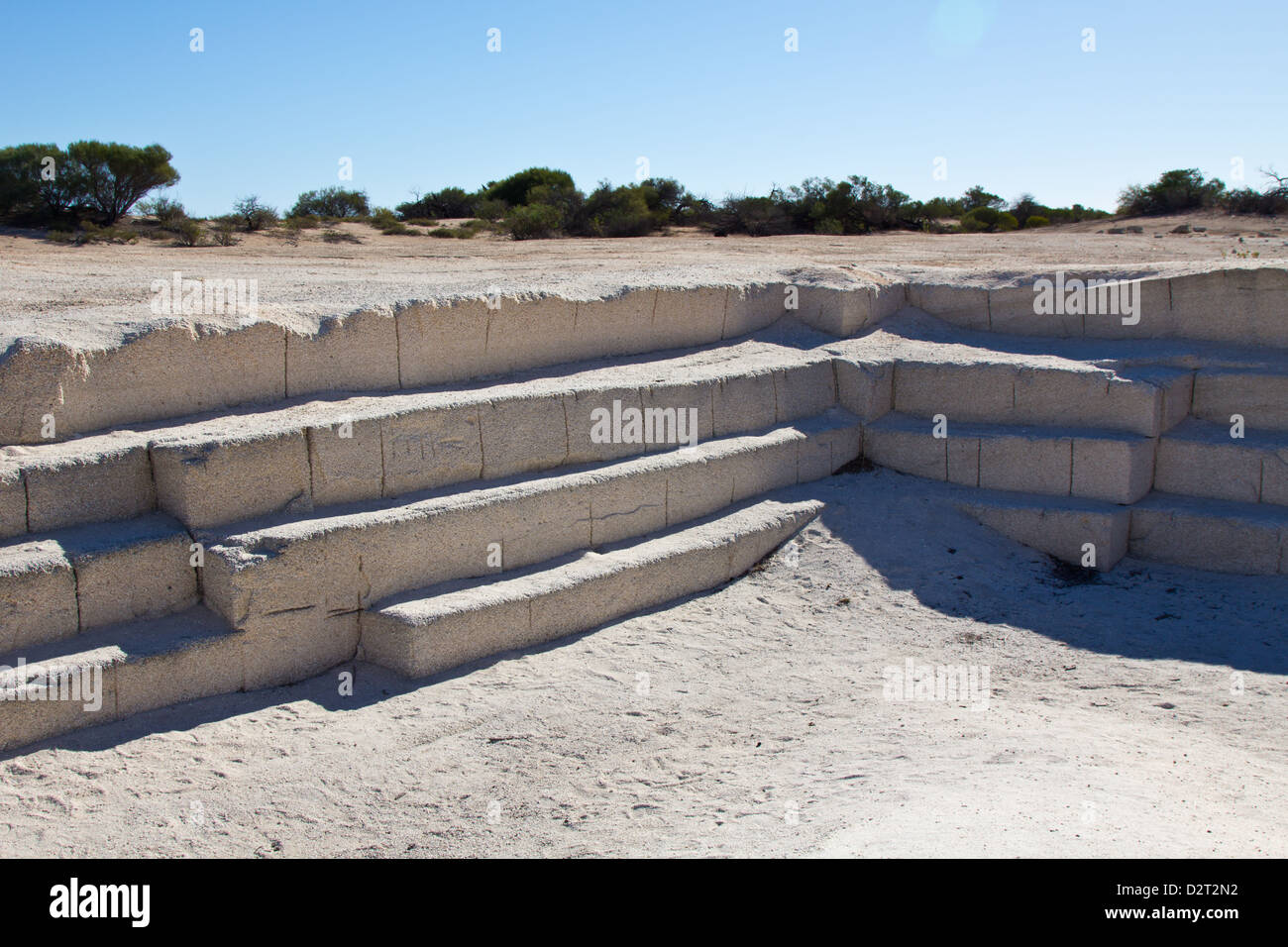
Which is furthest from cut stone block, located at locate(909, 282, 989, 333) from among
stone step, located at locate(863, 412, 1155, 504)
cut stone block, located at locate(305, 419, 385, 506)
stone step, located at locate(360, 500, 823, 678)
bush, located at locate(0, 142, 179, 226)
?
bush, located at locate(0, 142, 179, 226)

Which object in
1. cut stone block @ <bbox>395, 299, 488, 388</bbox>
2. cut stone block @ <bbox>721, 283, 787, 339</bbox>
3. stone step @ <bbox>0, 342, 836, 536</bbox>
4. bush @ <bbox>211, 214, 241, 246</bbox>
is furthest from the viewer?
bush @ <bbox>211, 214, 241, 246</bbox>

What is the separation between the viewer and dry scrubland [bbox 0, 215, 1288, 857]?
155 inches

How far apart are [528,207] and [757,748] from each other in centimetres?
1442

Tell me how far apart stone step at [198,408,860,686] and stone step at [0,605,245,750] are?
0.14 metres

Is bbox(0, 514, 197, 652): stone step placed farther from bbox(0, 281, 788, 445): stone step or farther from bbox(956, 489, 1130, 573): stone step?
bbox(956, 489, 1130, 573): stone step

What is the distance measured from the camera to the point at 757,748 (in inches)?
191

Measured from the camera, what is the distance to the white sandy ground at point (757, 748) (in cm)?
390

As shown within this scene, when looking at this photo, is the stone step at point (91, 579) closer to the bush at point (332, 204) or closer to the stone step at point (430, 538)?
the stone step at point (430, 538)

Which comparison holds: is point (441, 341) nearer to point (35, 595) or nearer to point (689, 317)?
point (689, 317)

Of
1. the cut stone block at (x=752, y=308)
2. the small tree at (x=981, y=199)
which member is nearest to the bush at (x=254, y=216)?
the cut stone block at (x=752, y=308)

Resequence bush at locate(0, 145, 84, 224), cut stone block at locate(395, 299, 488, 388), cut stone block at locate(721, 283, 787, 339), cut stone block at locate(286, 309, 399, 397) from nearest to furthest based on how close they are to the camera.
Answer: cut stone block at locate(286, 309, 399, 397), cut stone block at locate(395, 299, 488, 388), cut stone block at locate(721, 283, 787, 339), bush at locate(0, 145, 84, 224)

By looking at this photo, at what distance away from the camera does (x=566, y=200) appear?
18.0m

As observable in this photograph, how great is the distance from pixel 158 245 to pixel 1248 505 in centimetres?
1184

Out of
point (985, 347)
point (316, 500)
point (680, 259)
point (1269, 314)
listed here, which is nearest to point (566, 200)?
point (680, 259)
